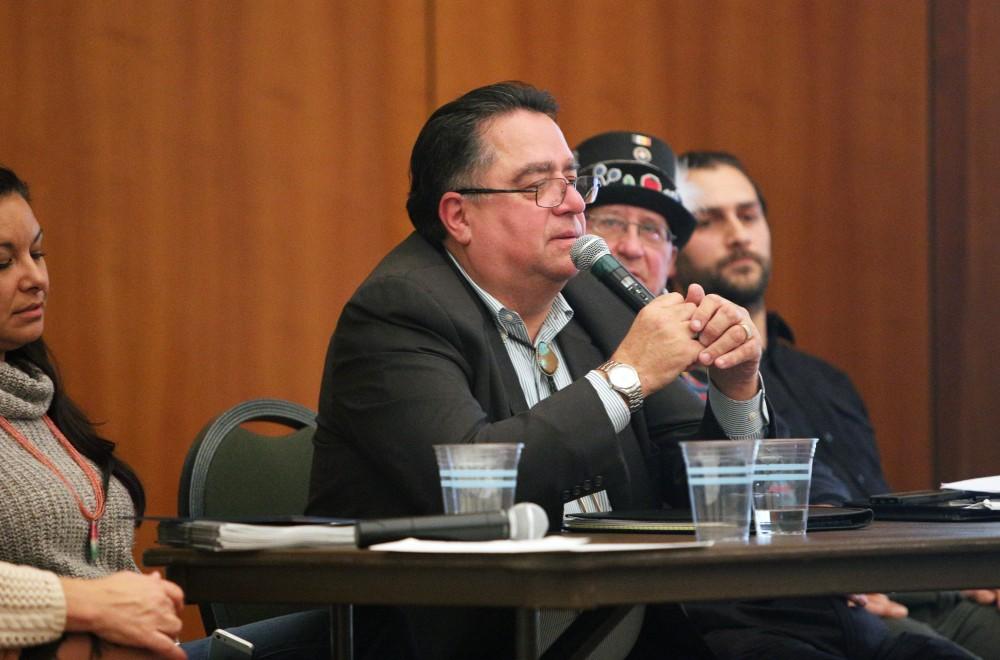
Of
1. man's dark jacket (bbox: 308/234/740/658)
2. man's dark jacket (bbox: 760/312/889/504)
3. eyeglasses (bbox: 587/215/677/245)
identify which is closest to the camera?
man's dark jacket (bbox: 308/234/740/658)

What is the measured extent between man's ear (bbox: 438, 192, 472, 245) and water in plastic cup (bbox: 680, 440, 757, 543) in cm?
94

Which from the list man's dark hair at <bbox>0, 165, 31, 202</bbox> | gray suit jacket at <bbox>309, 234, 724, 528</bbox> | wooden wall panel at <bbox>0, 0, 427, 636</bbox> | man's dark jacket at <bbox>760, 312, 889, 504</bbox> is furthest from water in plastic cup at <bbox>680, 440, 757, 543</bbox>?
wooden wall panel at <bbox>0, 0, 427, 636</bbox>

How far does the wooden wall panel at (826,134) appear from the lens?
13.1 ft

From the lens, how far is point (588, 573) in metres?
1.19

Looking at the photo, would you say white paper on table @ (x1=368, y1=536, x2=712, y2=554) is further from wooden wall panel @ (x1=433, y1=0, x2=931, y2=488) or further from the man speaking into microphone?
wooden wall panel @ (x1=433, y1=0, x2=931, y2=488)

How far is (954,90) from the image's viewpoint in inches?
168

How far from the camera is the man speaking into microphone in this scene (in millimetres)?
1745

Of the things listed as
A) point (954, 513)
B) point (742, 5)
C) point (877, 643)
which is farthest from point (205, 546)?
point (742, 5)

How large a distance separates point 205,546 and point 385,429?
1.51 ft

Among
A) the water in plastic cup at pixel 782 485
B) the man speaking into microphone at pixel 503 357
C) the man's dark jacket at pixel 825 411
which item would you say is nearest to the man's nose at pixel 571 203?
the man speaking into microphone at pixel 503 357

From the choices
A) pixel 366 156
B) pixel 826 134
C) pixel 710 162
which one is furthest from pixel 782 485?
pixel 826 134

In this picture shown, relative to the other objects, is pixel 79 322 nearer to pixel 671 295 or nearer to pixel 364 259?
pixel 364 259

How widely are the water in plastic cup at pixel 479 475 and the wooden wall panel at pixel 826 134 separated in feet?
8.52

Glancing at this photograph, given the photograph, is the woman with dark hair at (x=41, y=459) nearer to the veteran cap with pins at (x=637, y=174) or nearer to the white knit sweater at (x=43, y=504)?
the white knit sweater at (x=43, y=504)
